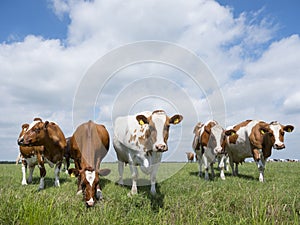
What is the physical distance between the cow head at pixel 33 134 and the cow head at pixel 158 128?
3.98 metres

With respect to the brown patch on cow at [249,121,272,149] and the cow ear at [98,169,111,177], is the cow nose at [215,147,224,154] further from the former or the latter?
the cow ear at [98,169,111,177]

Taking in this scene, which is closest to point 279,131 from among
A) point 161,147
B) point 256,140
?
point 256,140

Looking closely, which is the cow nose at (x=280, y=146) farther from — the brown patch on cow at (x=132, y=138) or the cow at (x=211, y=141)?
the brown patch on cow at (x=132, y=138)

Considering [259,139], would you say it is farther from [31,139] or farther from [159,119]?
[31,139]

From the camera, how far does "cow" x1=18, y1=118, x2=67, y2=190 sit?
365 inches

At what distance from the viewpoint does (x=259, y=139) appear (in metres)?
12.3

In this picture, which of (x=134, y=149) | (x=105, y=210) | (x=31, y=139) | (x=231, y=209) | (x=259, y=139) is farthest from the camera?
(x=259, y=139)

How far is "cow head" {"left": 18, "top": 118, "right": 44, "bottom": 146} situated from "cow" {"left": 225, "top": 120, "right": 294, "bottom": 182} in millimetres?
8033

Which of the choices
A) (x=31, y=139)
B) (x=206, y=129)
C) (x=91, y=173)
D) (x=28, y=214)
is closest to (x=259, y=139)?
(x=206, y=129)

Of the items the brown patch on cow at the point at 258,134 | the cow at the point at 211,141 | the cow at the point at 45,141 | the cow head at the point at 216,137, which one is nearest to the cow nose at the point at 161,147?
the cow at the point at 45,141

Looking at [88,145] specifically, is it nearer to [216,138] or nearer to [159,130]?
[159,130]

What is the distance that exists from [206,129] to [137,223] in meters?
8.08

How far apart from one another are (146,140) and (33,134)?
3.99m

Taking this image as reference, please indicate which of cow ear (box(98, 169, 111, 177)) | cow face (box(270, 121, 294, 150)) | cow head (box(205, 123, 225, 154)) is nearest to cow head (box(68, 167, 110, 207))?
cow ear (box(98, 169, 111, 177))
